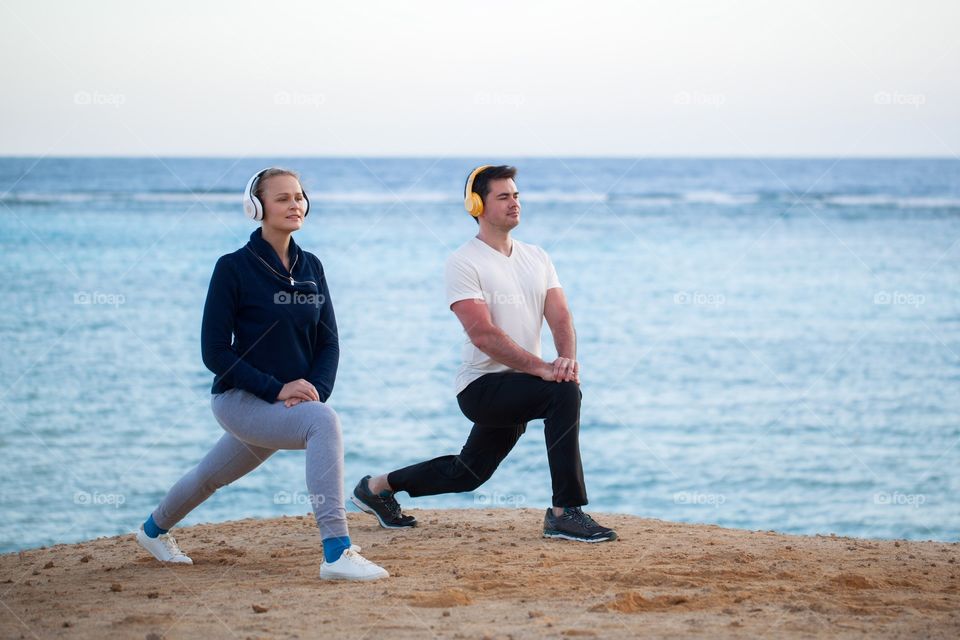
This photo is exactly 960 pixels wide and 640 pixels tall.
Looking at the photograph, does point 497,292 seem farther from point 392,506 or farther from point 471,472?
point 392,506

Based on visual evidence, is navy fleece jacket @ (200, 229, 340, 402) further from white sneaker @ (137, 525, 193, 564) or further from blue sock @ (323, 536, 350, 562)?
white sneaker @ (137, 525, 193, 564)

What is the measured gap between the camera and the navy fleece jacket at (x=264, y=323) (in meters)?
4.71

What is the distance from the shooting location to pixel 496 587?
14.9ft

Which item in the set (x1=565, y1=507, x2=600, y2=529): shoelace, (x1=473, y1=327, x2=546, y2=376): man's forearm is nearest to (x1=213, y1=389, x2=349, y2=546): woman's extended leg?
(x1=473, y1=327, x2=546, y2=376): man's forearm

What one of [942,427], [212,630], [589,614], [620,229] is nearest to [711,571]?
[589,614]

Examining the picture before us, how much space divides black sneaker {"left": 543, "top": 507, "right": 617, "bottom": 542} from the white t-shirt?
0.85 m

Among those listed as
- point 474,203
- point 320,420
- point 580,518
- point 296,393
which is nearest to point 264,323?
point 296,393

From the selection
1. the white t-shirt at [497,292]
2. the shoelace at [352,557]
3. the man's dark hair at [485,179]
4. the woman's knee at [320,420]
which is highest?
the man's dark hair at [485,179]

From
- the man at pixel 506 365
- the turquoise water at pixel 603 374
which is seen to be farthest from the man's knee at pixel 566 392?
the turquoise water at pixel 603 374

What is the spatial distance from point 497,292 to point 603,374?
8.76 meters

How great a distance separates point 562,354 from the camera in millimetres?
5637

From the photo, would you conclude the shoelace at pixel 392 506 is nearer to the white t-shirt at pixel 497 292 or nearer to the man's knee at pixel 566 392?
the white t-shirt at pixel 497 292

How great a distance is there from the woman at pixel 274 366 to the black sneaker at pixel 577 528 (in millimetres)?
1215

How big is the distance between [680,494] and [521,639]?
233 inches
